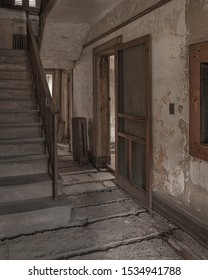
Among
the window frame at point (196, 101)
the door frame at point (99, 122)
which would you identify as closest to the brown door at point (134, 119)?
the window frame at point (196, 101)

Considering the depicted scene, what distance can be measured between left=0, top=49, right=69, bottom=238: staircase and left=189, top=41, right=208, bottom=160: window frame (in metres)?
1.62

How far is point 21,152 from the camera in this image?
3857 mm

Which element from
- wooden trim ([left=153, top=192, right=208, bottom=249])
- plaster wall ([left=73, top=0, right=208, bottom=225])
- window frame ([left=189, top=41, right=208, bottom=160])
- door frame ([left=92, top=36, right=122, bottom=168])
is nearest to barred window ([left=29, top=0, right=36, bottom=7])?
door frame ([left=92, top=36, right=122, bottom=168])

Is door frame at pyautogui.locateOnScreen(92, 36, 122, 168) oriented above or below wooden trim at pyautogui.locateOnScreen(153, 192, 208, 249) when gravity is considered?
above

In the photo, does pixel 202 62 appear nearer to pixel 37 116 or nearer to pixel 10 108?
pixel 37 116

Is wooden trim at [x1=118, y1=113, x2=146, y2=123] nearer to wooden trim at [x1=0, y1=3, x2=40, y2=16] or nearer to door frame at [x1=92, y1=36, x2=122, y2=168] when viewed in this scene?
door frame at [x1=92, y1=36, x2=122, y2=168]

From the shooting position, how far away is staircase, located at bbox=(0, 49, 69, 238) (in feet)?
10.6

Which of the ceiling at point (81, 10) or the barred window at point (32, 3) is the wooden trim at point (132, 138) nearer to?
the ceiling at point (81, 10)

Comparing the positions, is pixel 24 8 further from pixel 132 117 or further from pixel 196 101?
pixel 196 101

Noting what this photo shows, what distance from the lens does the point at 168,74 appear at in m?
3.21

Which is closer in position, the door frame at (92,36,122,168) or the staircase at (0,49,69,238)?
the staircase at (0,49,69,238)

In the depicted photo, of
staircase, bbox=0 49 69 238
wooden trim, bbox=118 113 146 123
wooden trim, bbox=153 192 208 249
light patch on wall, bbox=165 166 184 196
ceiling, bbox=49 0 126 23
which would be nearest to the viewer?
wooden trim, bbox=153 192 208 249

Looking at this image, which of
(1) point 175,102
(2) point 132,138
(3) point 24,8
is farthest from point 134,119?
(3) point 24,8

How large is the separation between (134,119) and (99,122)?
5.85 feet
